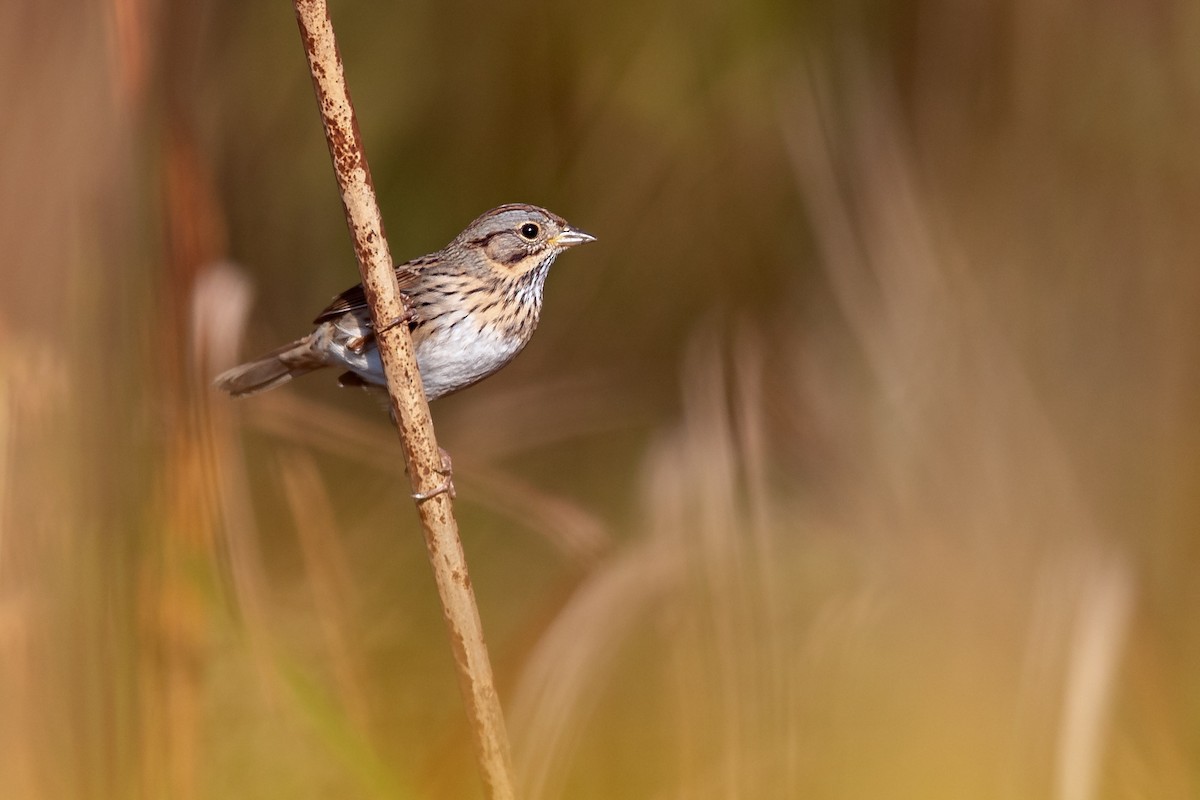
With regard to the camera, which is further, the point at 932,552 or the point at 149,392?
the point at 932,552

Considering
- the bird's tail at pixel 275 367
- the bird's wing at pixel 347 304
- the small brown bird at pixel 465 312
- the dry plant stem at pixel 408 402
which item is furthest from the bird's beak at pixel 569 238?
the dry plant stem at pixel 408 402

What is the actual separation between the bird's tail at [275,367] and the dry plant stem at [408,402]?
1.29 meters

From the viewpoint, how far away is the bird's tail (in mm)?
2750

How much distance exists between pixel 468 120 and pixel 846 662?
165 cm

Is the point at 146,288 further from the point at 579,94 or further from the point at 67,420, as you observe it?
the point at 579,94

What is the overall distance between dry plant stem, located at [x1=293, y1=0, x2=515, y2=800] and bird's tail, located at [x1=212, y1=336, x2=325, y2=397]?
1286mm

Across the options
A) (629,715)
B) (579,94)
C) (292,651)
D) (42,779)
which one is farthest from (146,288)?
(579,94)

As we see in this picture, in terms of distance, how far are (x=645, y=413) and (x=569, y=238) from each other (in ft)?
1.95

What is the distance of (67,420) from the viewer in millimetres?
1663

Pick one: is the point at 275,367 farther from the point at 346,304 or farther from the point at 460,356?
the point at 460,356

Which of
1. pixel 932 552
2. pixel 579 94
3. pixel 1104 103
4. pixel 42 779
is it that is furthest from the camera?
pixel 579 94

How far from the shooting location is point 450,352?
2.58 m

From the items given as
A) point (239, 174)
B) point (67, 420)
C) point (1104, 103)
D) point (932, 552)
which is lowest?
point (932, 552)

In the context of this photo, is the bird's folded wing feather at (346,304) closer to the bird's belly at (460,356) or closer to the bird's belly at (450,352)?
the bird's belly at (450,352)
